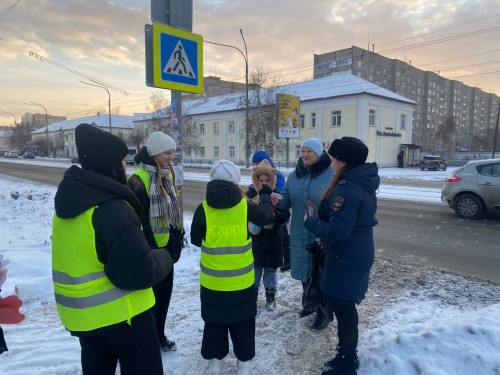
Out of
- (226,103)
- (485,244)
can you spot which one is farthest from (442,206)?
(226,103)

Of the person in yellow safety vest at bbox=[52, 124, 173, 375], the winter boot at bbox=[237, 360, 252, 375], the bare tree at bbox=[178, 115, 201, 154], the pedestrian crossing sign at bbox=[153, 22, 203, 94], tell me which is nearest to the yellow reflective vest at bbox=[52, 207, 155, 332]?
the person in yellow safety vest at bbox=[52, 124, 173, 375]

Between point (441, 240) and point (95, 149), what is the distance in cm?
733

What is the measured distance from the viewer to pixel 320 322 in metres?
3.54

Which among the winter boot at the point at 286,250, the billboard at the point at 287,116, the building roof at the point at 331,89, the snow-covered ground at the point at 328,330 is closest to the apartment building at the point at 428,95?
the building roof at the point at 331,89

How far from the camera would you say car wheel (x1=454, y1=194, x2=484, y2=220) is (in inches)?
367

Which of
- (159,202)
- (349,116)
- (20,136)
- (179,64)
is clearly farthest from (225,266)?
(20,136)

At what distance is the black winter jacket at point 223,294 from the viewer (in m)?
2.57

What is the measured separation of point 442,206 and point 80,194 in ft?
39.4

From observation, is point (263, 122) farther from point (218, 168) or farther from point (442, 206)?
point (218, 168)

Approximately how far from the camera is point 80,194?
5.56 ft

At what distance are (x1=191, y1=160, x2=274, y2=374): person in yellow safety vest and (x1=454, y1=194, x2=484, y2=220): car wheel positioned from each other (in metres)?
8.78

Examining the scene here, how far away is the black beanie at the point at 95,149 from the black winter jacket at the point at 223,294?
0.86 m

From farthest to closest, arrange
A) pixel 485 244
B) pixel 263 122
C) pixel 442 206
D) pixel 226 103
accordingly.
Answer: pixel 226 103 < pixel 263 122 < pixel 442 206 < pixel 485 244

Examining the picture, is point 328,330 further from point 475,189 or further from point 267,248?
point 475,189
